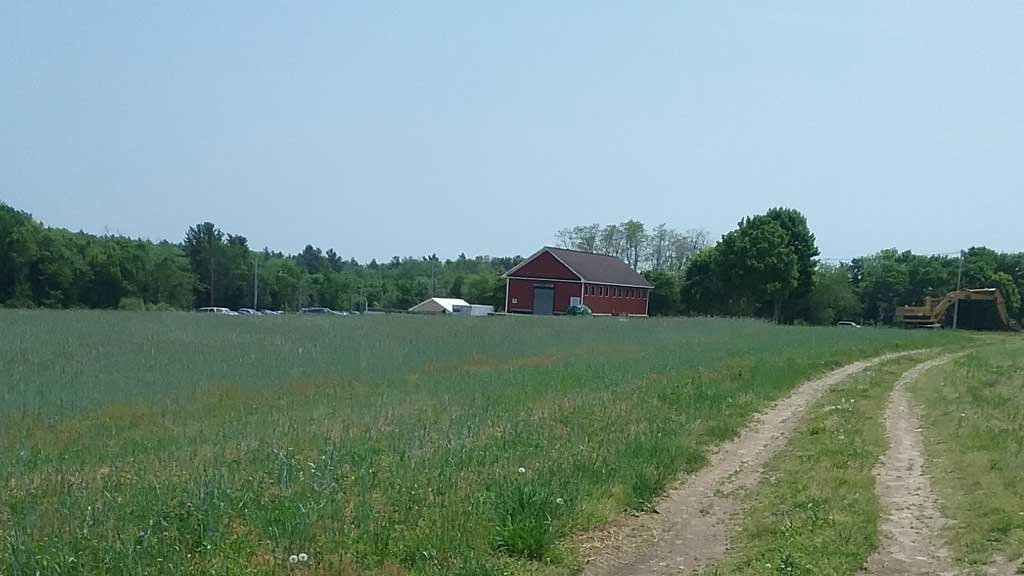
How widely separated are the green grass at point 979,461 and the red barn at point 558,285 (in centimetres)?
5078

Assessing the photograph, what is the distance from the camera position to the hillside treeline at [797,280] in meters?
71.3

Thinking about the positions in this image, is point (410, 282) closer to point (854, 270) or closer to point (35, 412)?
point (854, 270)

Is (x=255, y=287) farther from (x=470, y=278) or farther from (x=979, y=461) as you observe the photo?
(x=979, y=461)

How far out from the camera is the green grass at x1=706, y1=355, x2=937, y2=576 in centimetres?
729

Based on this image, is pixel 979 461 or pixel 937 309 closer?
pixel 979 461

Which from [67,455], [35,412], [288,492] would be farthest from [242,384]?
[288,492]

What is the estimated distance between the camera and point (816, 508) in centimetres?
898

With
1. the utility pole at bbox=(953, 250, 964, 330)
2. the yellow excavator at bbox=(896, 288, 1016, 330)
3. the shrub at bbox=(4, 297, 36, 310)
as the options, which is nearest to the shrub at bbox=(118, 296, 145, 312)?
the shrub at bbox=(4, 297, 36, 310)

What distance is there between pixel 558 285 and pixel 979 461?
203 ft

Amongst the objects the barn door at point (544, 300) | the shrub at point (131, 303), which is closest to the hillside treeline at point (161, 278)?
the shrub at point (131, 303)

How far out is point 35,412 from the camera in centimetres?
1400

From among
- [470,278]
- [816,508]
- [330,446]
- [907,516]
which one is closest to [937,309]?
[470,278]

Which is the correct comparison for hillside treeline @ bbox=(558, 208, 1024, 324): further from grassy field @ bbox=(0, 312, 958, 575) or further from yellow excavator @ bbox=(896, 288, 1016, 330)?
grassy field @ bbox=(0, 312, 958, 575)

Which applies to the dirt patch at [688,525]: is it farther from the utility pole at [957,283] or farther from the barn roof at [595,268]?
the utility pole at [957,283]
